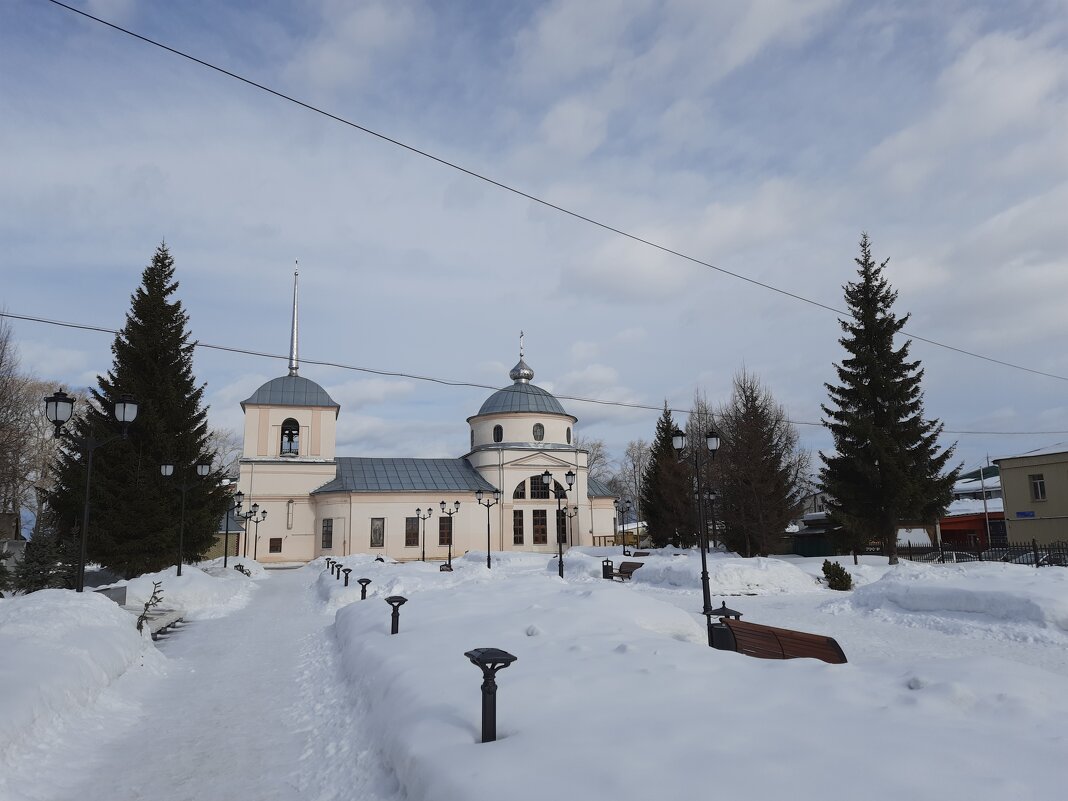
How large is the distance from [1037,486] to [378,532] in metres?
39.0

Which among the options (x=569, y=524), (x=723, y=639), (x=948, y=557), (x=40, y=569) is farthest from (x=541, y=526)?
(x=723, y=639)

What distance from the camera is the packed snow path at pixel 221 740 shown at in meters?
5.69

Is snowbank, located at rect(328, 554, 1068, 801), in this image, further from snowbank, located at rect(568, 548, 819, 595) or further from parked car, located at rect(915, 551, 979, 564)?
parked car, located at rect(915, 551, 979, 564)

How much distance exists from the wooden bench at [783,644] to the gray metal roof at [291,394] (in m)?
44.0

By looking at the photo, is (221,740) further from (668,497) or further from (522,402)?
(522,402)

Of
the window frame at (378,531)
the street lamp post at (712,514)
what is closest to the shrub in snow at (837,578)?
the street lamp post at (712,514)

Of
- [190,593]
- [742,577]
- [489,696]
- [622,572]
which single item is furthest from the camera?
[622,572]

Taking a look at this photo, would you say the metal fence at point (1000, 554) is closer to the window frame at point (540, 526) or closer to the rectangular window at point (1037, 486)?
the rectangular window at point (1037, 486)

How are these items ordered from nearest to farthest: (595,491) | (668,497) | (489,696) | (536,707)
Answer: (489,696) → (536,707) → (668,497) → (595,491)

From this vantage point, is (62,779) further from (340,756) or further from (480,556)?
(480,556)

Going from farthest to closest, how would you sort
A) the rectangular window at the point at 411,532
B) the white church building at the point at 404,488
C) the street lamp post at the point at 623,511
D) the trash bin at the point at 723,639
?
the rectangular window at the point at 411,532, the white church building at the point at 404,488, the street lamp post at the point at 623,511, the trash bin at the point at 723,639

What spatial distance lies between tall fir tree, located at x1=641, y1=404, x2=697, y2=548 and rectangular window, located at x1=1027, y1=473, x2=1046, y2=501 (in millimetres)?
16622

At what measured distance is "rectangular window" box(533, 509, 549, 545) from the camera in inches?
2041

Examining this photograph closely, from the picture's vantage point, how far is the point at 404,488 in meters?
49.6
